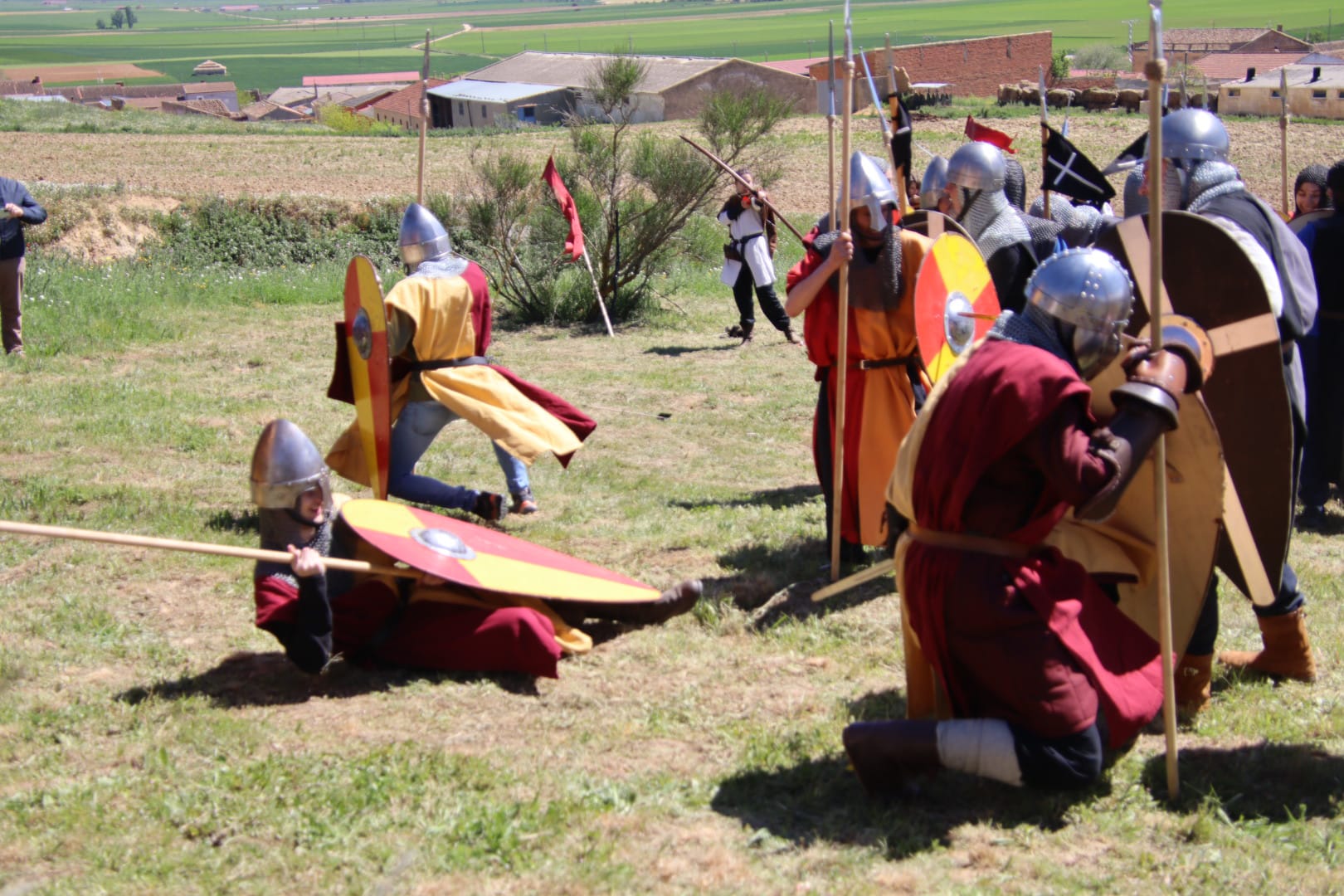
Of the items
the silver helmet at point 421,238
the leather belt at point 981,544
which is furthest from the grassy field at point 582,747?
the silver helmet at point 421,238

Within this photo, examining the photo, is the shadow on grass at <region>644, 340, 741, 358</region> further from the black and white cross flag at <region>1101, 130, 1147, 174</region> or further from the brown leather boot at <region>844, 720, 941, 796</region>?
the brown leather boot at <region>844, 720, 941, 796</region>

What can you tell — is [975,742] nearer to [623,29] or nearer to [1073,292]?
[1073,292]

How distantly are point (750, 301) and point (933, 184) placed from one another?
5.34 meters

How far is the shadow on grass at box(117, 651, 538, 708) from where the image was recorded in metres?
4.22

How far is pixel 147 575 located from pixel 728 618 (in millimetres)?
2361

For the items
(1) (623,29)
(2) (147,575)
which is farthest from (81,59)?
(2) (147,575)

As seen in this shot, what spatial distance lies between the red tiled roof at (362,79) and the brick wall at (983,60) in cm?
4866

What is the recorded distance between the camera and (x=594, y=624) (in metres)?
4.88

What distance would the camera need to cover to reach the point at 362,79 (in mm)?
105562

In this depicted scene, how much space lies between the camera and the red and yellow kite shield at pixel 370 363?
17.6ft

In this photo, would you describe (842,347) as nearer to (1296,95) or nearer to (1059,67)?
(1296,95)

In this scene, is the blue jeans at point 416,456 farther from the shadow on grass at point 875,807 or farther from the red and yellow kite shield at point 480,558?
the shadow on grass at point 875,807

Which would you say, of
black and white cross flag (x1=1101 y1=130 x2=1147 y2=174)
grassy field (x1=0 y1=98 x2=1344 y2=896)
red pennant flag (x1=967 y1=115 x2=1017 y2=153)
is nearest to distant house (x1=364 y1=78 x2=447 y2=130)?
red pennant flag (x1=967 y1=115 x2=1017 y2=153)

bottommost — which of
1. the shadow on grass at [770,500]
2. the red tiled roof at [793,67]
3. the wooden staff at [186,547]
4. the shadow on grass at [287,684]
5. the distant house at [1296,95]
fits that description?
the shadow on grass at [770,500]
